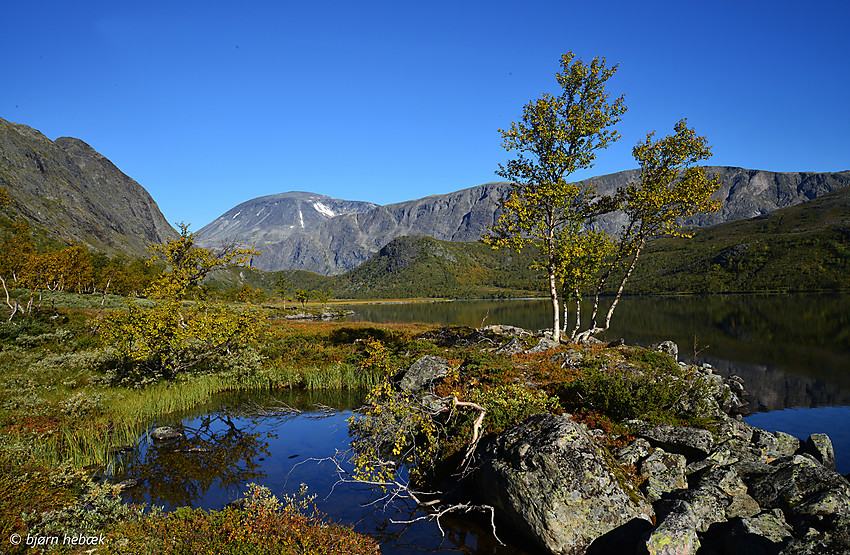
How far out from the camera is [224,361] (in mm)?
28250

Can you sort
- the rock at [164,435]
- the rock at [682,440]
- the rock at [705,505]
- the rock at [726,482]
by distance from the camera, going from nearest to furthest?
the rock at [705,505], the rock at [726,482], the rock at [682,440], the rock at [164,435]

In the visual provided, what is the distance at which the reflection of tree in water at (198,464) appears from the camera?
1325cm

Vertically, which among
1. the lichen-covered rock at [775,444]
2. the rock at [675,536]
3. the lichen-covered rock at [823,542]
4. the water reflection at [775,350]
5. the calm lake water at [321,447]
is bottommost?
the water reflection at [775,350]

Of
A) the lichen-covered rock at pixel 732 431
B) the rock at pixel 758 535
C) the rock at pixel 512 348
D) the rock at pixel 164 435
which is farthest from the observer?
the rock at pixel 512 348

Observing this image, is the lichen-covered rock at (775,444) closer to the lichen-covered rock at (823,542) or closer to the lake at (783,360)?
the lake at (783,360)

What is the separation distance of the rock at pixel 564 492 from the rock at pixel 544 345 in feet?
45.9

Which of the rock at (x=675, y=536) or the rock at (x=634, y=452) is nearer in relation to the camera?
the rock at (x=675, y=536)

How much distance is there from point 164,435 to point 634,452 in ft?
58.1

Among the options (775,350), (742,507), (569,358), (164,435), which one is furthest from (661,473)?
(775,350)

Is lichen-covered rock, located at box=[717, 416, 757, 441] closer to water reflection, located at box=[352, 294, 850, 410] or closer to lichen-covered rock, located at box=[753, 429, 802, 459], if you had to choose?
lichen-covered rock, located at box=[753, 429, 802, 459]

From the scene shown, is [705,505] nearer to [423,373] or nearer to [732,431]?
[732,431]

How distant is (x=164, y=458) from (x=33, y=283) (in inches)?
1475

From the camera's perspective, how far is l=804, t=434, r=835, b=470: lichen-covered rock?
13.2 metres

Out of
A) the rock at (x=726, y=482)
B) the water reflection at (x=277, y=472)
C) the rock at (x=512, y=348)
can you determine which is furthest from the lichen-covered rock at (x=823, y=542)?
A: the rock at (x=512, y=348)
